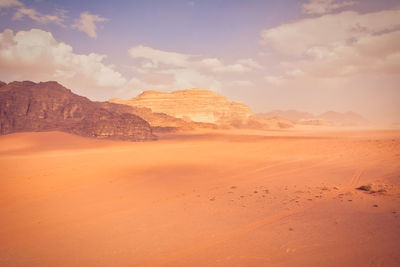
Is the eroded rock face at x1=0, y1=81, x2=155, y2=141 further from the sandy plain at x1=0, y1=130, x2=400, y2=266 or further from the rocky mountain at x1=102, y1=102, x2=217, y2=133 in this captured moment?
the sandy plain at x1=0, y1=130, x2=400, y2=266

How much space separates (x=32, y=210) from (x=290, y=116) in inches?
7925

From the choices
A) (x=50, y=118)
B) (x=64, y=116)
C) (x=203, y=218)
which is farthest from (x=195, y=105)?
(x=203, y=218)

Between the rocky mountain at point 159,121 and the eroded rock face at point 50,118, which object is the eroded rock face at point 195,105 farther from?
the eroded rock face at point 50,118

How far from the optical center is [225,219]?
4.51 metres

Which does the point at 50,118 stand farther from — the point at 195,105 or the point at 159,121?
the point at 195,105

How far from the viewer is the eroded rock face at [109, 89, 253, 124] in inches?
2680

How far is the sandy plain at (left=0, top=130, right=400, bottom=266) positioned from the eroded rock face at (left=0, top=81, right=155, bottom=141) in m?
15.0

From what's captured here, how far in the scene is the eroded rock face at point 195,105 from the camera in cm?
6806

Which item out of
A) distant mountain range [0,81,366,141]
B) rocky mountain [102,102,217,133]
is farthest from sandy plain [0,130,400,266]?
rocky mountain [102,102,217,133]

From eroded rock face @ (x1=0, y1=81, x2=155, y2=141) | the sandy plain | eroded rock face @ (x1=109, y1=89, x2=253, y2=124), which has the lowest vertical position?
the sandy plain

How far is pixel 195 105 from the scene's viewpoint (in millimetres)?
70250

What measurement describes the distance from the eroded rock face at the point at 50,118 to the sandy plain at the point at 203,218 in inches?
589

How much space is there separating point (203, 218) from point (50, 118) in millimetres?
28528

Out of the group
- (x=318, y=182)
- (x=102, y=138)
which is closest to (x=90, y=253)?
(x=318, y=182)
